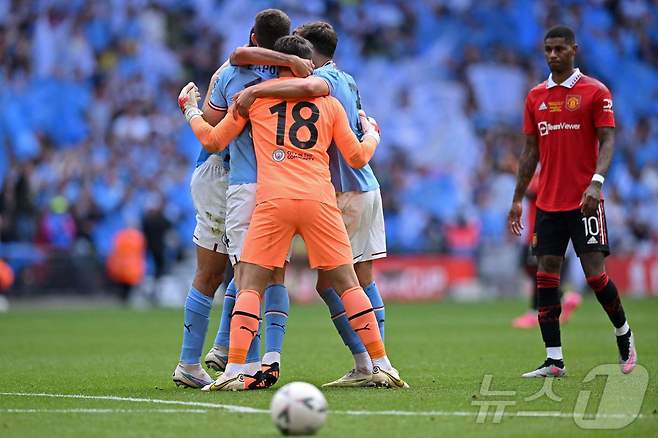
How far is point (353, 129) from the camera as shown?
28.3 ft

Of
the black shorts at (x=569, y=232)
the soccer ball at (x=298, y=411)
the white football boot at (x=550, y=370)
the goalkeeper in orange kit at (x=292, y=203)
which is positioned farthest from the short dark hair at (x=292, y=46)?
the white football boot at (x=550, y=370)

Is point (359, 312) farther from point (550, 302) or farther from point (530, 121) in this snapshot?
point (530, 121)

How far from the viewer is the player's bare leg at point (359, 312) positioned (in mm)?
7980

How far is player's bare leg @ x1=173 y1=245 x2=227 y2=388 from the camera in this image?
8.47 m

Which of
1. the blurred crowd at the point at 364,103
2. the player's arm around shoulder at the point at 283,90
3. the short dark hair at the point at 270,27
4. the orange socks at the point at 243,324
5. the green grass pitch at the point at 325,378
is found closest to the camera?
the green grass pitch at the point at 325,378

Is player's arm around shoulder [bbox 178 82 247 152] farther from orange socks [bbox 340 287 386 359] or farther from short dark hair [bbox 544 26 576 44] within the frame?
short dark hair [bbox 544 26 576 44]

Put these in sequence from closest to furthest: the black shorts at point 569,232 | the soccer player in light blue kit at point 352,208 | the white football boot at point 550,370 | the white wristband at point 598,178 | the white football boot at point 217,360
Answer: the soccer player in light blue kit at point 352,208, the white football boot at point 217,360, the white wristband at point 598,178, the white football boot at point 550,370, the black shorts at point 569,232

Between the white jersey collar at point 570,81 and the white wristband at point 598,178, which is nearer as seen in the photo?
the white wristband at point 598,178

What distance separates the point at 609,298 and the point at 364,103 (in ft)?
60.3

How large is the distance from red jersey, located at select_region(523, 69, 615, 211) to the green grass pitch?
4.60ft

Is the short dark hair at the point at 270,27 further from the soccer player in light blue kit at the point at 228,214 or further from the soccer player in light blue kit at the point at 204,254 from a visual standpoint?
the soccer player in light blue kit at the point at 204,254

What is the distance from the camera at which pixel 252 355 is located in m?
8.29

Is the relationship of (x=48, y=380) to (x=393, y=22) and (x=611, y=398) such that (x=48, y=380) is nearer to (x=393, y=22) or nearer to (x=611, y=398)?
(x=611, y=398)

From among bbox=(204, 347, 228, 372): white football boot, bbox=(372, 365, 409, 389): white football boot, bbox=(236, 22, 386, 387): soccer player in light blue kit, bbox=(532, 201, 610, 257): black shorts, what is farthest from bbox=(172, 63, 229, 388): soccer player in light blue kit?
bbox=(532, 201, 610, 257): black shorts
